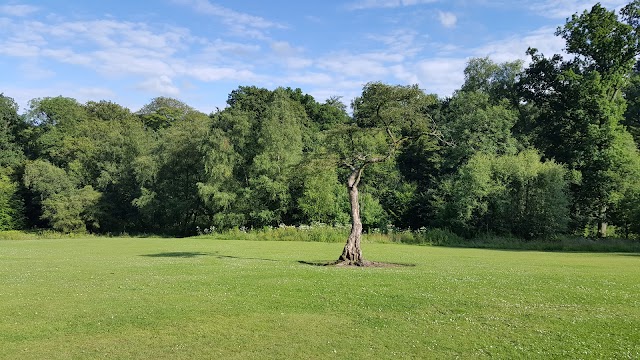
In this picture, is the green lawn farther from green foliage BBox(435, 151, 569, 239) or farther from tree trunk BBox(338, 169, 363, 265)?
green foliage BBox(435, 151, 569, 239)

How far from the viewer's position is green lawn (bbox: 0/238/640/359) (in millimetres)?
8977

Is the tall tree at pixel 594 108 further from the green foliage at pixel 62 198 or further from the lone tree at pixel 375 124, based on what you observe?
the green foliage at pixel 62 198

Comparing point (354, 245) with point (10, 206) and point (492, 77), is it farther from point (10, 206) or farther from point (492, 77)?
point (10, 206)

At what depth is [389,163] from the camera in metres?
60.2

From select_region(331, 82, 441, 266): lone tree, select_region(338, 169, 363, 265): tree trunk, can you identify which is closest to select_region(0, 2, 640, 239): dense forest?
select_region(331, 82, 441, 266): lone tree

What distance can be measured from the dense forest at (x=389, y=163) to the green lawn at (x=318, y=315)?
16.6 metres

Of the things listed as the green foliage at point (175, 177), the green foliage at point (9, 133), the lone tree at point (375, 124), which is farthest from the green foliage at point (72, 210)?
the lone tree at point (375, 124)

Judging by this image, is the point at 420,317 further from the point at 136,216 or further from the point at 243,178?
the point at 136,216

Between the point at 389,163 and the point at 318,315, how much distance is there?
4965cm

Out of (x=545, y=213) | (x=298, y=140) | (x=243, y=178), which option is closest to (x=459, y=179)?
(x=545, y=213)

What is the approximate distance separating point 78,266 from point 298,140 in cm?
3914

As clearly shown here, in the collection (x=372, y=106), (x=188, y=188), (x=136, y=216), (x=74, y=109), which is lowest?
(x=136, y=216)

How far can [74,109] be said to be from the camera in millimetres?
78625

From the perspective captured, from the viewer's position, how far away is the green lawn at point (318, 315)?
29.5 ft
